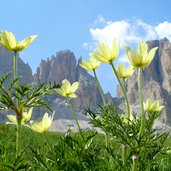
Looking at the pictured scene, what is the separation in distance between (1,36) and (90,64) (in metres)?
1.08

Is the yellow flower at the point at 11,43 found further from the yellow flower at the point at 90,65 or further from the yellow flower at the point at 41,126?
the yellow flower at the point at 90,65

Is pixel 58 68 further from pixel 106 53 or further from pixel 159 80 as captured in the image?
pixel 106 53

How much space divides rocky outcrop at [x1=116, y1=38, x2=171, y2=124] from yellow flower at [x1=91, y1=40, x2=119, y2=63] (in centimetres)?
15213

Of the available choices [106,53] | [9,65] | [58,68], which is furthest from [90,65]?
[9,65]

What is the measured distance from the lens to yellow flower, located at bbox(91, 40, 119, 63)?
2650 millimetres

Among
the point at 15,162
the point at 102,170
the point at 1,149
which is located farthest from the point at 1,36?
the point at 102,170

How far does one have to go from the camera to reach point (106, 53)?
269 cm

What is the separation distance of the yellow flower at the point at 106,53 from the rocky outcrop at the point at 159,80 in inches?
5989

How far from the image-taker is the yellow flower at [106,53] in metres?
2.65

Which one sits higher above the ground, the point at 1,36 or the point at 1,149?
the point at 1,36

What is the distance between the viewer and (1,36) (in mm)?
2459

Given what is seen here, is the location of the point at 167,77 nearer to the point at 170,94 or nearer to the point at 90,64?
the point at 170,94

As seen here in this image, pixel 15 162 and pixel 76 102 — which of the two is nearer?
pixel 15 162

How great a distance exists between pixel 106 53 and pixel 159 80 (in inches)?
6486
